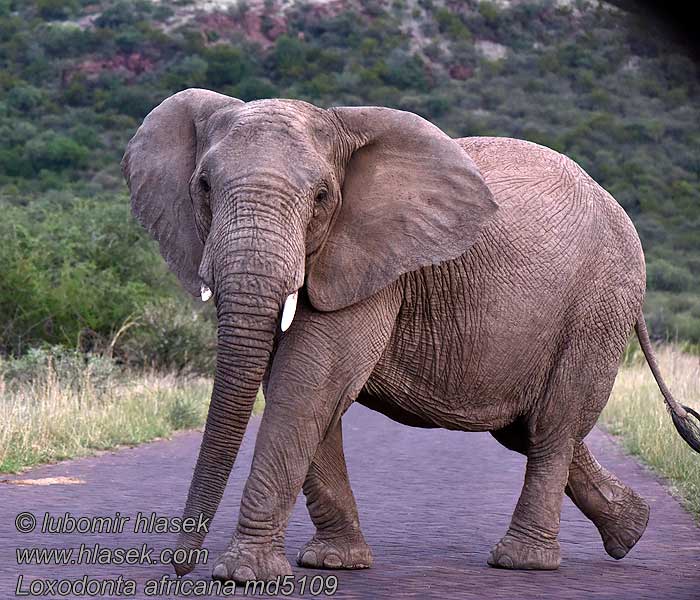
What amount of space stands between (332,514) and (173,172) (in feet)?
6.13

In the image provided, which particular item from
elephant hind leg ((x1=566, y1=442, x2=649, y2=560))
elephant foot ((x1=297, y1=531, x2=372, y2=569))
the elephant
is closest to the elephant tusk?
the elephant

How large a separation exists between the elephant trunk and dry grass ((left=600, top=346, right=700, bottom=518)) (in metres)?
4.44

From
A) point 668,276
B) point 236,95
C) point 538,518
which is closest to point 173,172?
point 538,518

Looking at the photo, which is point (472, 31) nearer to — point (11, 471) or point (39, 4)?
point (39, 4)

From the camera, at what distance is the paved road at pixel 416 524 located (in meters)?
6.25

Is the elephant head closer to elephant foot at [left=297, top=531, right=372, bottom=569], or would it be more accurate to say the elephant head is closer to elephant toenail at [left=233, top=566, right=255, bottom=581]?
elephant toenail at [left=233, top=566, right=255, bottom=581]

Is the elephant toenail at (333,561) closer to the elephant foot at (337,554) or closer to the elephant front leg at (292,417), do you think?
the elephant foot at (337,554)

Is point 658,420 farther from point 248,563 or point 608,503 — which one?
point 248,563

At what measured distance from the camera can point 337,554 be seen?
21.8 ft

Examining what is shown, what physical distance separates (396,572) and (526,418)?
1165 millimetres

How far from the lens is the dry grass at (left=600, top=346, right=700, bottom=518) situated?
10781 mm

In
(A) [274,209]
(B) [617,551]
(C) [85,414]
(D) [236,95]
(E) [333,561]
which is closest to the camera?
(A) [274,209]

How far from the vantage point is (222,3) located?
56.0 m

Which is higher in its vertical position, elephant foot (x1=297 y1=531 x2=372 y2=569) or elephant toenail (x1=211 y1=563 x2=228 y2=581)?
elephant toenail (x1=211 y1=563 x2=228 y2=581)
